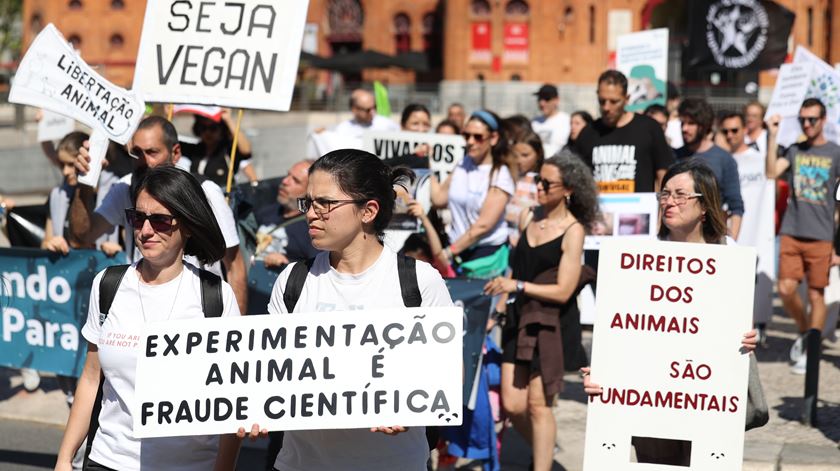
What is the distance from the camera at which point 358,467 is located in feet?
13.1

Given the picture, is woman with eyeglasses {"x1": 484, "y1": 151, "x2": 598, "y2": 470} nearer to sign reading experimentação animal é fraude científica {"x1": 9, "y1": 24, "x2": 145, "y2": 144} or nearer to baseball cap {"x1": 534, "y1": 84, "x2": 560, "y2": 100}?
sign reading experimentação animal é fraude científica {"x1": 9, "y1": 24, "x2": 145, "y2": 144}

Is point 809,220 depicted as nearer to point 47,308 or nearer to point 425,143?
point 425,143

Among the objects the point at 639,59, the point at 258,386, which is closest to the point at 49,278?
the point at 258,386

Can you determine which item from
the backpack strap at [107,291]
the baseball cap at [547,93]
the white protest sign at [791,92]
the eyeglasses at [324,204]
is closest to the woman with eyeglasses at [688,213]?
the eyeglasses at [324,204]

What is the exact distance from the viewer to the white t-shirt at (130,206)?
5.92m

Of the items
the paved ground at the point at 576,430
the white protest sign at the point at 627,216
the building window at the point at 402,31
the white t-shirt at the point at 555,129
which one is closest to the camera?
the paved ground at the point at 576,430

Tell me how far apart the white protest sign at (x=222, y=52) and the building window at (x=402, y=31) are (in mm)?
57987

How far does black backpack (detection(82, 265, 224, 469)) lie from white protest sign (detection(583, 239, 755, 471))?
59.7 inches

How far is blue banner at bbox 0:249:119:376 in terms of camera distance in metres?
7.30

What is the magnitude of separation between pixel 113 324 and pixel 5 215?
5053mm

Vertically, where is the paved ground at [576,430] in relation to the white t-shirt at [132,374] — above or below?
below

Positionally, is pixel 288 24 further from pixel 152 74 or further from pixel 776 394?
pixel 776 394

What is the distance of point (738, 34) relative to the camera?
1393 cm

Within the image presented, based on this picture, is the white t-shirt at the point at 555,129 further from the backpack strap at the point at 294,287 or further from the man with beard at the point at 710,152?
the backpack strap at the point at 294,287
